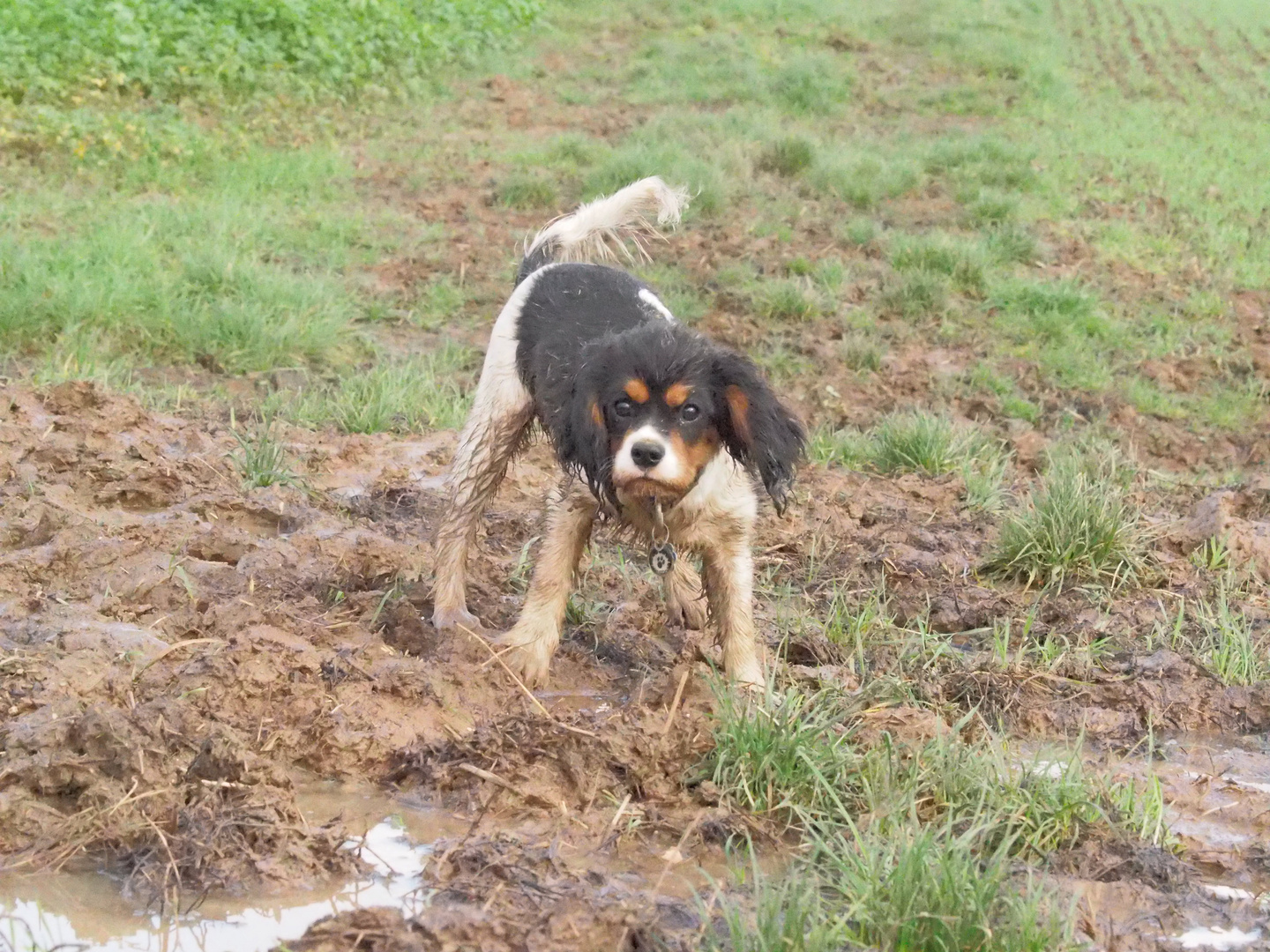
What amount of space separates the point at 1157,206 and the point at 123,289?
798 cm

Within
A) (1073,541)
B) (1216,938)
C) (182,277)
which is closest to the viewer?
(1216,938)

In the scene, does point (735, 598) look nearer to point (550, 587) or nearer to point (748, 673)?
point (748, 673)

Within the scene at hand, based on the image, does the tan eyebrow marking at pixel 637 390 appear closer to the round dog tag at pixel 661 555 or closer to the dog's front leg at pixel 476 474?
the round dog tag at pixel 661 555

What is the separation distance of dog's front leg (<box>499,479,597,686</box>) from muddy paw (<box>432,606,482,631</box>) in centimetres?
37

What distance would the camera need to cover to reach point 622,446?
147 inches

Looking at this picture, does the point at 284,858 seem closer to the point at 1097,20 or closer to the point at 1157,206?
the point at 1157,206

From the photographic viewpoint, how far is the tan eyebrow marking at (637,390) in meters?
3.78

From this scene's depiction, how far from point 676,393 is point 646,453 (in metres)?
0.21

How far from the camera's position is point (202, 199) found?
9.41m

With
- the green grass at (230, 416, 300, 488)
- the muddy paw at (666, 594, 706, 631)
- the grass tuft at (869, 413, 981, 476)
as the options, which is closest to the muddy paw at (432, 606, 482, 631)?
the muddy paw at (666, 594, 706, 631)

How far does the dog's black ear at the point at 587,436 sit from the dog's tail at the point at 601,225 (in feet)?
4.30

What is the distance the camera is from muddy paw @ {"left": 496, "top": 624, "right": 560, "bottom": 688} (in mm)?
4156

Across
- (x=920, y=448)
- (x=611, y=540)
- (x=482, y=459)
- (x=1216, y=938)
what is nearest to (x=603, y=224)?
(x=482, y=459)

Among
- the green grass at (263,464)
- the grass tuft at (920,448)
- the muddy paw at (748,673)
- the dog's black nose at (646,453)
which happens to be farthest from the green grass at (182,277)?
the dog's black nose at (646,453)
